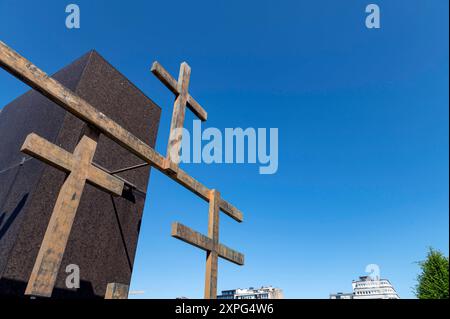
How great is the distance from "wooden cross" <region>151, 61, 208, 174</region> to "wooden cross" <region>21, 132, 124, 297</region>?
95cm

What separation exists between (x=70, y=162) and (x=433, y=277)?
1504cm

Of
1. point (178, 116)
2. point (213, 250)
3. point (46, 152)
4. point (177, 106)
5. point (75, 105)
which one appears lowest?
point (213, 250)

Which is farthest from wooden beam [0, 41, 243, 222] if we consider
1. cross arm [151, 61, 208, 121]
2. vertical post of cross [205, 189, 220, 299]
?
cross arm [151, 61, 208, 121]

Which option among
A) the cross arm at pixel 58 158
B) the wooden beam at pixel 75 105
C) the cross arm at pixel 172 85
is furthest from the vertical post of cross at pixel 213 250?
the cross arm at pixel 58 158

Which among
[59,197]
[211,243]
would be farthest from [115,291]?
[211,243]

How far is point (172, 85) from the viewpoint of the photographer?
4250 mm

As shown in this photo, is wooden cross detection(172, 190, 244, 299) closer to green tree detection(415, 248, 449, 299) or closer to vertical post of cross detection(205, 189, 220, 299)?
vertical post of cross detection(205, 189, 220, 299)

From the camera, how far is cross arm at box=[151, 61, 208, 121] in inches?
155

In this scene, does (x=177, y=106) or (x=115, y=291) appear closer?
(x=115, y=291)

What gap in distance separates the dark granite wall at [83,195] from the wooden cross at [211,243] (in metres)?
1.99

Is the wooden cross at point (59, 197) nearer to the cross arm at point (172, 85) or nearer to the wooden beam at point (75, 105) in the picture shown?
the wooden beam at point (75, 105)

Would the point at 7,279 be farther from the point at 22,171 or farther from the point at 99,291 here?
the point at 22,171

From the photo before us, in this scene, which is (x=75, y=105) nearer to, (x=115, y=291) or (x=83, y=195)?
(x=115, y=291)
